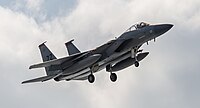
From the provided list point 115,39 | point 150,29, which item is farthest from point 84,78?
point 150,29

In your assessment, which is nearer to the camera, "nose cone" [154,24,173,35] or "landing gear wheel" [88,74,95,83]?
"nose cone" [154,24,173,35]

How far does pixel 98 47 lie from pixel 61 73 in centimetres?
371

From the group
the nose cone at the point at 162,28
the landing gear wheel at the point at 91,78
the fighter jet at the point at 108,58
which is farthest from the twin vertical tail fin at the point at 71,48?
the nose cone at the point at 162,28

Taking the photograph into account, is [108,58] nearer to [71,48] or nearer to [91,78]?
[91,78]

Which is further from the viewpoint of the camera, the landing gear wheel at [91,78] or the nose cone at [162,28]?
the landing gear wheel at [91,78]

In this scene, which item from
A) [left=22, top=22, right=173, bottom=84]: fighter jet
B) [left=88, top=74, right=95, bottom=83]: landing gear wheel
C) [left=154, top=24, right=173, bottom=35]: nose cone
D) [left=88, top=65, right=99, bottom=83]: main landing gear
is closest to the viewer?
[left=154, top=24, right=173, bottom=35]: nose cone

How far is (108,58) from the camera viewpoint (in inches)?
1766

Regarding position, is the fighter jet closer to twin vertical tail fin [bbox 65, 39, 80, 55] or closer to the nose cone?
the nose cone

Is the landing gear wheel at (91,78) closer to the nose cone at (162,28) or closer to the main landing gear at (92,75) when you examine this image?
the main landing gear at (92,75)

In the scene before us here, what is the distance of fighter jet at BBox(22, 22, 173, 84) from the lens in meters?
43.4

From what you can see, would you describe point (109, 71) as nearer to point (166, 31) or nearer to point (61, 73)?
point (61, 73)

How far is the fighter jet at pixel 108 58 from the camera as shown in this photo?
43.4 m

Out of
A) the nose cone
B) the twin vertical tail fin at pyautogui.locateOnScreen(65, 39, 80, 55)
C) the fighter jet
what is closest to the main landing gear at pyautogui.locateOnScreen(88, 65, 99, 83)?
the fighter jet

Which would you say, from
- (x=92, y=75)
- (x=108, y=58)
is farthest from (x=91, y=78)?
(x=108, y=58)
